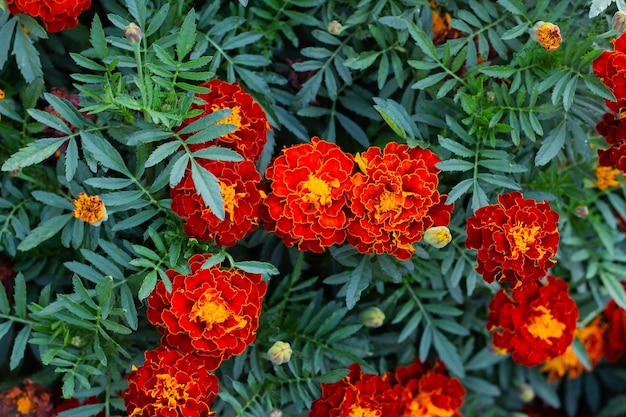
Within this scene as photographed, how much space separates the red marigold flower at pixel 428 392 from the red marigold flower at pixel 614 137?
54 centimetres

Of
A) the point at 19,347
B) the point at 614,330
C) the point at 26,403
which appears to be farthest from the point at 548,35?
the point at 26,403

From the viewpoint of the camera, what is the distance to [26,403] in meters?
1.46

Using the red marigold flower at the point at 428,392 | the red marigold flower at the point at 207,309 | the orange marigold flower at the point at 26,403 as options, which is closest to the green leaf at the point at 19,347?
the orange marigold flower at the point at 26,403

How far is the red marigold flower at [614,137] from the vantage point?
135cm

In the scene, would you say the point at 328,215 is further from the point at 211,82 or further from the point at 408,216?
the point at 211,82

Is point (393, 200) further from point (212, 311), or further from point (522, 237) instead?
point (212, 311)

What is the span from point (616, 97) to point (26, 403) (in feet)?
3.95

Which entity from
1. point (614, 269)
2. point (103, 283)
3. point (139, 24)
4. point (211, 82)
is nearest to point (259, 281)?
point (103, 283)

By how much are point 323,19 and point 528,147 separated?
49cm

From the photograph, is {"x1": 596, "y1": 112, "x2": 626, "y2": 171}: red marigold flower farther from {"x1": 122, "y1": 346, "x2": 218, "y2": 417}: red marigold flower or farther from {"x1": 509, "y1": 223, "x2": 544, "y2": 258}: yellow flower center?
{"x1": 122, "y1": 346, "x2": 218, "y2": 417}: red marigold flower

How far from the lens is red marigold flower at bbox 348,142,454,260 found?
1.25 metres

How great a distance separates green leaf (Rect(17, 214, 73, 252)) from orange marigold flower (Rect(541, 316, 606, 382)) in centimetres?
122

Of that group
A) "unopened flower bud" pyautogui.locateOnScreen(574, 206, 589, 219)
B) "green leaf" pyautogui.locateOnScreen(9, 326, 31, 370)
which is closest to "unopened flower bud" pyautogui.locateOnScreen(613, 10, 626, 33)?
"unopened flower bud" pyautogui.locateOnScreen(574, 206, 589, 219)

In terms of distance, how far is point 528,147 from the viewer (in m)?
1.54
